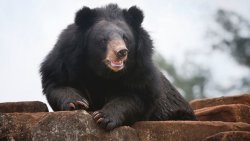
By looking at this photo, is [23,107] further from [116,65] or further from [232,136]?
[232,136]

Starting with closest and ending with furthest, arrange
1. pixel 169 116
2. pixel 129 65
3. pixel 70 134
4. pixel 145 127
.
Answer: pixel 70 134 < pixel 145 127 < pixel 129 65 < pixel 169 116

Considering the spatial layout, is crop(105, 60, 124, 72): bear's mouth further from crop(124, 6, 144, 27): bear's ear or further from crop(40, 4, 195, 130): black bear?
crop(124, 6, 144, 27): bear's ear

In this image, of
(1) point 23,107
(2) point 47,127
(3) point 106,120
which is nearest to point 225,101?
(3) point 106,120

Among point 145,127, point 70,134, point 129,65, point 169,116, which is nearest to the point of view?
point 70,134

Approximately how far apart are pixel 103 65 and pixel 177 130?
42.4 inches

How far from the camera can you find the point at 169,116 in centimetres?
707

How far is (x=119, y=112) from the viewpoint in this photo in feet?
17.6

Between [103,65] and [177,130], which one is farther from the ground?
[103,65]

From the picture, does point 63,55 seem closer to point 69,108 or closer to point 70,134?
point 69,108

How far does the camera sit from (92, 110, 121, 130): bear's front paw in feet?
15.9

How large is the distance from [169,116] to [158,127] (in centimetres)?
179

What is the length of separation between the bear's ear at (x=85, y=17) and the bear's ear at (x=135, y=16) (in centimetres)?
40

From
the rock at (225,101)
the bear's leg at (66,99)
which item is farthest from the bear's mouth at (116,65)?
the rock at (225,101)

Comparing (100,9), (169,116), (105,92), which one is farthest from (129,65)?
(169,116)
